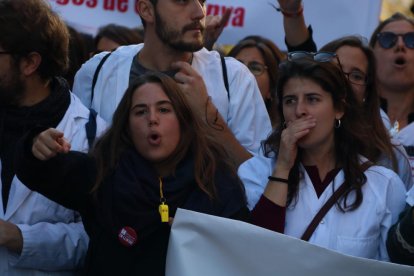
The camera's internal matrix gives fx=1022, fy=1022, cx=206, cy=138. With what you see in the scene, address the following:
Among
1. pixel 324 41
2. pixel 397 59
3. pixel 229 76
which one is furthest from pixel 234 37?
pixel 229 76

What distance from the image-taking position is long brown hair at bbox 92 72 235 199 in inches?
159

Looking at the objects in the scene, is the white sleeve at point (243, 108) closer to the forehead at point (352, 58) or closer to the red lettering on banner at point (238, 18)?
the forehead at point (352, 58)

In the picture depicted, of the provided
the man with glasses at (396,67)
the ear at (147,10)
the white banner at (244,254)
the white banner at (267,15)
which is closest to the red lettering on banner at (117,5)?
the white banner at (267,15)

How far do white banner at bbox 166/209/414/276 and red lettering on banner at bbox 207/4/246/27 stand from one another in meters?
2.97

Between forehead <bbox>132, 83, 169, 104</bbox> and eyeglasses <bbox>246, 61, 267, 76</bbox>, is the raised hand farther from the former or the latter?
eyeglasses <bbox>246, 61, 267, 76</bbox>

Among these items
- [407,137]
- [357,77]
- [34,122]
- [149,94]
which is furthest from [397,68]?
[34,122]

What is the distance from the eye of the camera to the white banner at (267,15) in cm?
639

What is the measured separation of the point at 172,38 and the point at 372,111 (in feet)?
3.31

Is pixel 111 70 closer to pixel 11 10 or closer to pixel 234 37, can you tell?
pixel 11 10

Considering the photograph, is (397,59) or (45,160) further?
(397,59)

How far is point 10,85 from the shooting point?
439 centimetres

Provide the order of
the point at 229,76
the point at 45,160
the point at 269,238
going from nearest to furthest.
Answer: the point at 269,238 → the point at 45,160 → the point at 229,76

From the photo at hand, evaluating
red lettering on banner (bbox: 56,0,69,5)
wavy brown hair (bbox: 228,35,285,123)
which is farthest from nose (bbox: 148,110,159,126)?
red lettering on banner (bbox: 56,0,69,5)

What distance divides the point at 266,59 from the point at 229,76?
3.86ft
